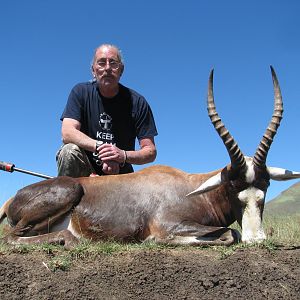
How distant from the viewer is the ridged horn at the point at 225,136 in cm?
586

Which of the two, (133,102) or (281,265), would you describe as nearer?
(281,265)

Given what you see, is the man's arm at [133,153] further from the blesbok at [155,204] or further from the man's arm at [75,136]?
the blesbok at [155,204]

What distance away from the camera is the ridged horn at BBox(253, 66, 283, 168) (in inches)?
232

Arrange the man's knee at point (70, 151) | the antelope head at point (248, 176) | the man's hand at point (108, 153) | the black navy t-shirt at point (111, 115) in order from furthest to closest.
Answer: the black navy t-shirt at point (111, 115) < the man's knee at point (70, 151) < the man's hand at point (108, 153) < the antelope head at point (248, 176)

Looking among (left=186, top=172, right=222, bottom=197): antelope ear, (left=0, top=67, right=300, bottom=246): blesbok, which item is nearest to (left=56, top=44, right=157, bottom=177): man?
(left=0, top=67, right=300, bottom=246): blesbok

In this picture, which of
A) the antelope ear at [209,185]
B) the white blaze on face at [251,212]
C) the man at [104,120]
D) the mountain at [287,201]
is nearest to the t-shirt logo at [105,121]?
the man at [104,120]

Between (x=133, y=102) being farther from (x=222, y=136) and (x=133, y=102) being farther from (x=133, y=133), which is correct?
(x=222, y=136)

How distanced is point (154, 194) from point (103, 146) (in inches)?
42.7

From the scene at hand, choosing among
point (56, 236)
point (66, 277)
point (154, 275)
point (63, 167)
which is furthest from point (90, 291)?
point (63, 167)

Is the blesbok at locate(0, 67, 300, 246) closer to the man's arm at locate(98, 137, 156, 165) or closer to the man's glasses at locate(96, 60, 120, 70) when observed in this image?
the man's arm at locate(98, 137, 156, 165)

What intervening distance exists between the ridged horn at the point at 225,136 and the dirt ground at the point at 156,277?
1161 mm

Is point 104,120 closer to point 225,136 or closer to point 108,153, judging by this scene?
point 108,153

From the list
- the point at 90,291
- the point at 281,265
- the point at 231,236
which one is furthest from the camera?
the point at 231,236

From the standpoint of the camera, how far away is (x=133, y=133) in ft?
26.0
